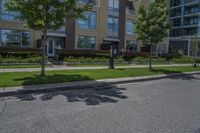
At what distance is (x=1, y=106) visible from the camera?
6730 mm

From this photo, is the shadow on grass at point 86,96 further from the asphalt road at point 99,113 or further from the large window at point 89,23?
the large window at point 89,23

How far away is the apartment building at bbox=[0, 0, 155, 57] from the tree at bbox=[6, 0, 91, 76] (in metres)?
12.7

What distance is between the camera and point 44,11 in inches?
446

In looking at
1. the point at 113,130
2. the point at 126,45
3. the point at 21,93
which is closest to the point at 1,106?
the point at 21,93

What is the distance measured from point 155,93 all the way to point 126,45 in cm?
2746

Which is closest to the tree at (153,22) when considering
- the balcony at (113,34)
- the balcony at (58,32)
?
the balcony at (58,32)

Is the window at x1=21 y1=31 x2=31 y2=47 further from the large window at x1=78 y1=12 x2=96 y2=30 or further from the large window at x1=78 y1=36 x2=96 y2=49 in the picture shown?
the large window at x1=78 y1=12 x2=96 y2=30

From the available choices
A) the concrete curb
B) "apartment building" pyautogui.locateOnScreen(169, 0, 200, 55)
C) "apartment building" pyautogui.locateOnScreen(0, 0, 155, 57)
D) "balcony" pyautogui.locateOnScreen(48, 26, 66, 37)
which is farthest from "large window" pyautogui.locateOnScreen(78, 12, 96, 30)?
"apartment building" pyautogui.locateOnScreen(169, 0, 200, 55)

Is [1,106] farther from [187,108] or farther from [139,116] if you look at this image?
[187,108]

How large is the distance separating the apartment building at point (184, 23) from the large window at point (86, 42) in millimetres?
28542

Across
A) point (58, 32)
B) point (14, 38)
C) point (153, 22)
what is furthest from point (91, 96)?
point (58, 32)

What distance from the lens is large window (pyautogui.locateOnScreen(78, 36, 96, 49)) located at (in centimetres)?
3086

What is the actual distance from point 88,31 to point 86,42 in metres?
1.60

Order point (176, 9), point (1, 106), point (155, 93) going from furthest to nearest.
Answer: point (176, 9) → point (155, 93) → point (1, 106)
